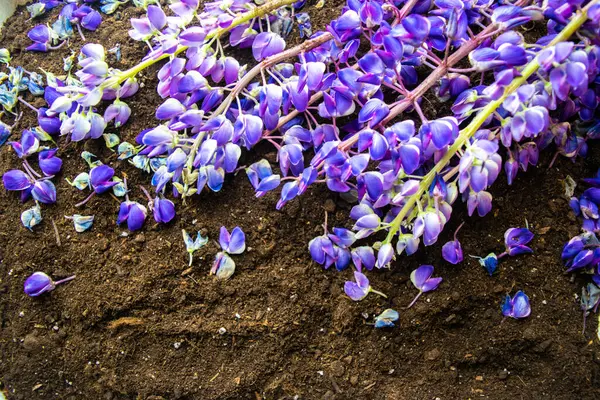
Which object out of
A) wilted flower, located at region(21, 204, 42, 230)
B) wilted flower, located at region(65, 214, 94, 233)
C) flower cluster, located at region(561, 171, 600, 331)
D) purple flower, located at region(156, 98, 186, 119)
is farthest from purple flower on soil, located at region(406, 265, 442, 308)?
wilted flower, located at region(21, 204, 42, 230)

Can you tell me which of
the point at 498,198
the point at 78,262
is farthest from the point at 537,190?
the point at 78,262

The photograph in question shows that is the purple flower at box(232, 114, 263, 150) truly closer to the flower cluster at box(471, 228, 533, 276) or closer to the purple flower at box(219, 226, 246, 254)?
the purple flower at box(219, 226, 246, 254)

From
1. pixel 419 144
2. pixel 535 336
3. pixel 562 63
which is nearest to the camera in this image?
pixel 562 63

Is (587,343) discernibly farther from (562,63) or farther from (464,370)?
(562,63)

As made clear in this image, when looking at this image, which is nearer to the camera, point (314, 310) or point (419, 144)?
point (419, 144)

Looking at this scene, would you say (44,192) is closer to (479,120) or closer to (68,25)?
(68,25)

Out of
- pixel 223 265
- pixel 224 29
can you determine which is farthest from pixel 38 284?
pixel 224 29

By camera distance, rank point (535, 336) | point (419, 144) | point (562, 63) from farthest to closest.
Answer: point (535, 336)
point (419, 144)
point (562, 63)
